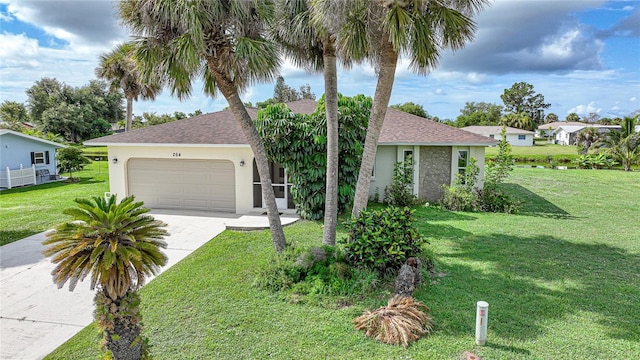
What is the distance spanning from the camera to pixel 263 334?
5738mm

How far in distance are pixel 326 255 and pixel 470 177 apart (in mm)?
9286

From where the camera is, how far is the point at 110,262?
4105mm

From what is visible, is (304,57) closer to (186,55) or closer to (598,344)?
(186,55)

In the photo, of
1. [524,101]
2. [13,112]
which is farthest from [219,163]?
[524,101]

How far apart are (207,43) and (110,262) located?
203 inches

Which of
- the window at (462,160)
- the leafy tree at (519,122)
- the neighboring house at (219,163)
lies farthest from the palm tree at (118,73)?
the leafy tree at (519,122)

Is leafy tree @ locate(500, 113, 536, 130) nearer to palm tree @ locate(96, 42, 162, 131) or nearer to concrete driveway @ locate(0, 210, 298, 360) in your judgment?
palm tree @ locate(96, 42, 162, 131)

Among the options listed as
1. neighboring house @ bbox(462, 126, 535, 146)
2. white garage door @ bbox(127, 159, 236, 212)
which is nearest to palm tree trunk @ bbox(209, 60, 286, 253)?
white garage door @ bbox(127, 159, 236, 212)

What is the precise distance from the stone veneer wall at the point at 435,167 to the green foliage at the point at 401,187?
0.65m

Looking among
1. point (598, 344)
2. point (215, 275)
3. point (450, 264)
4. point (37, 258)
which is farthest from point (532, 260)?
point (37, 258)

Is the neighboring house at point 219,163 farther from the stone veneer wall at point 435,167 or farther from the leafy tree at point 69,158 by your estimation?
the leafy tree at point 69,158

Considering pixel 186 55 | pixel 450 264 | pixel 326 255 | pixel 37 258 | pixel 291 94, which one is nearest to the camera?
pixel 186 55

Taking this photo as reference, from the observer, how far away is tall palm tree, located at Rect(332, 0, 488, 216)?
715 centimetres

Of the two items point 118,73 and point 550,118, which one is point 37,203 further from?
point 550,118
